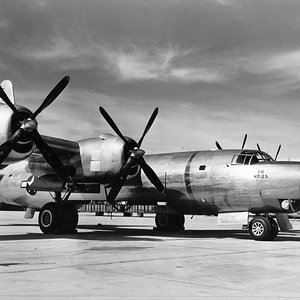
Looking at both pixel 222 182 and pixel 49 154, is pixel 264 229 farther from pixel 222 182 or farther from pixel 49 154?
pixel 49 154

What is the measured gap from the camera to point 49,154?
16.7 meters

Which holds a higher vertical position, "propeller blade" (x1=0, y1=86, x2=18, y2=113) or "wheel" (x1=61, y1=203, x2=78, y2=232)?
"propeller blade" (x1=0, y1=86, x2=18, y2=113)

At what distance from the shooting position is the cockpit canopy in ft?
61.5

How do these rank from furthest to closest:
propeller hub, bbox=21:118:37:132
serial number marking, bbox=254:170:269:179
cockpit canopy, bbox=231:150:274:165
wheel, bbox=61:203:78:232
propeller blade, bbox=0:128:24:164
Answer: wheel, bbox=61:203:78:232, cockpit canopy, bbox=231:150:274:165, serial number marking, bbox=254:170:269:179, propeller hub, bbox=21:118:37:132, propeller blade, bbox=0:128:24:164

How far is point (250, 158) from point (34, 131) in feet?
28.4

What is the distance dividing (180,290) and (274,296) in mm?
1393

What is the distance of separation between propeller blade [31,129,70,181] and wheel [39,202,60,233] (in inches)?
85.1

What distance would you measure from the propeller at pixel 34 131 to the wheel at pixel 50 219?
2738 mm

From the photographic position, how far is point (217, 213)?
20.0 meters

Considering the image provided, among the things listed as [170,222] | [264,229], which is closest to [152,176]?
[170,222]

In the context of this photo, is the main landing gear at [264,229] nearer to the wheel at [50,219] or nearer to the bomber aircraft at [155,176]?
the bomber aircraft at [155,176]

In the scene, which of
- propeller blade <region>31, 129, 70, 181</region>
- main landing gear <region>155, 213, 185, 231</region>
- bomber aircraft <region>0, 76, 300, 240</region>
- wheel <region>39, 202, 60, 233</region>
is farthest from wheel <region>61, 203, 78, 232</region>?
main landing gear <region>155, 213, 185, 231</region>

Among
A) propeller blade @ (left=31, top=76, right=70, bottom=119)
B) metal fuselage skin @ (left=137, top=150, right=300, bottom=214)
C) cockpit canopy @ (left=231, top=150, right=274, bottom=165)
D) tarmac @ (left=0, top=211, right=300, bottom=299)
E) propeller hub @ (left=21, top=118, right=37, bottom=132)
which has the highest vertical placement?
propeller blade @ (left=31, top=76, right=70, bottom=119)

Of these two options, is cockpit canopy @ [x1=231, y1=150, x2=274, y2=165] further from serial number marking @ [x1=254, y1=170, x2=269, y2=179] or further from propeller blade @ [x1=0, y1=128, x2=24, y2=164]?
propeller blade @ [x1=0, y1=128, x2=24, y2=164]
